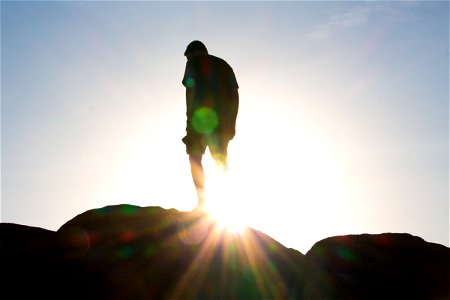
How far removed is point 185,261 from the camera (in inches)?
308

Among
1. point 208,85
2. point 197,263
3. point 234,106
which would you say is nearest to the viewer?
point 197,263

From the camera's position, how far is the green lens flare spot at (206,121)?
970cm

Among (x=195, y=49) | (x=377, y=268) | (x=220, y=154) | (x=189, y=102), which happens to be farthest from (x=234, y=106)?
(x=377, y=268)

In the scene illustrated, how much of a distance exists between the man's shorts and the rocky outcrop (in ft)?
4.60

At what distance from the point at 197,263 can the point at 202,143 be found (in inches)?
106

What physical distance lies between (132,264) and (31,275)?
1.43 metres

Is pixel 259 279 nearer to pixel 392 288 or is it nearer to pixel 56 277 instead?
pixel 392 288

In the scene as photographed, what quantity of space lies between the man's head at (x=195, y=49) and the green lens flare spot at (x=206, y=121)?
106cm

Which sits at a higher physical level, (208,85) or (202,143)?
(208,85)

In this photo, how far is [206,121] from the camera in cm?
974

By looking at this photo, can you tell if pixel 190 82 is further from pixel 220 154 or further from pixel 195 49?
pixel 220 154

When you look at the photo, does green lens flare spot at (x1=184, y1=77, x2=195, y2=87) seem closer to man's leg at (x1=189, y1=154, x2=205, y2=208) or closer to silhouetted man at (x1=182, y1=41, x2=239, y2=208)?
silhouetted man at (x1=182, y1=41, x2=239, y2=208)

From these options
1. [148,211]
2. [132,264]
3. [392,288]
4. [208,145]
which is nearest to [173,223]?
[148,211]

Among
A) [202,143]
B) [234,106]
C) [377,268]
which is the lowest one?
[377,268]
